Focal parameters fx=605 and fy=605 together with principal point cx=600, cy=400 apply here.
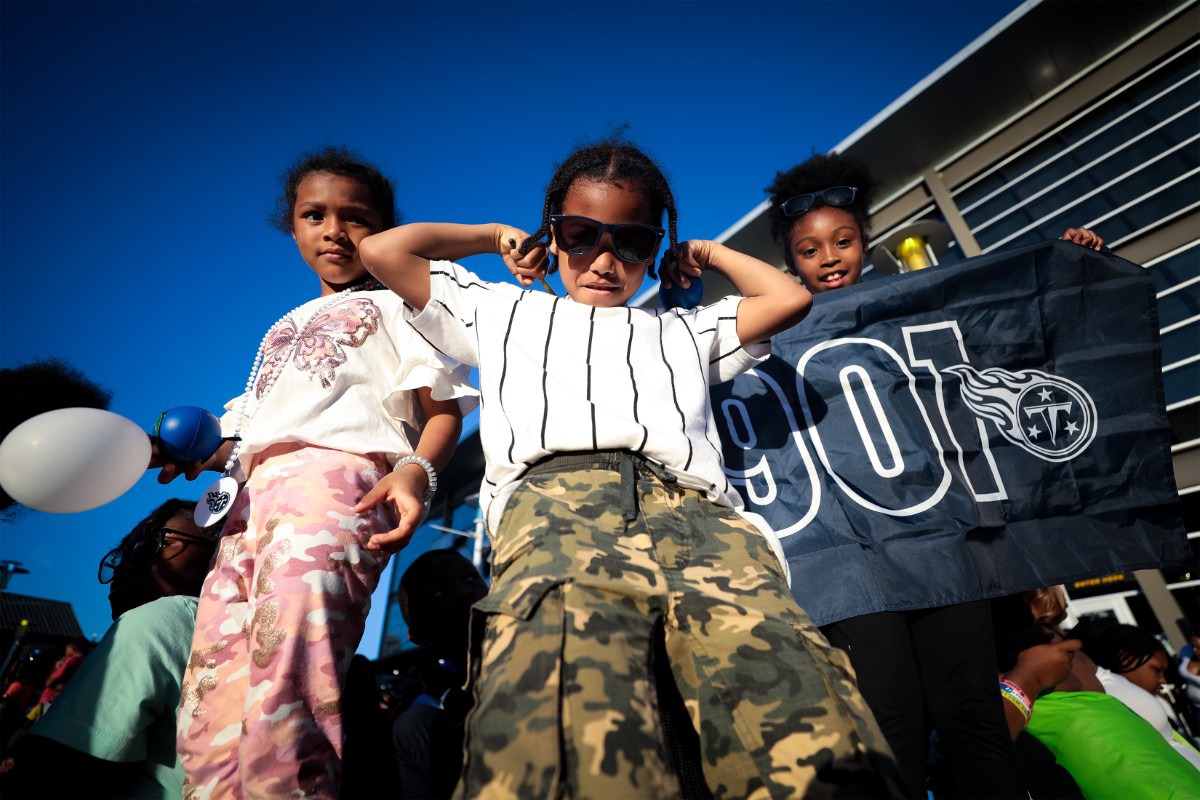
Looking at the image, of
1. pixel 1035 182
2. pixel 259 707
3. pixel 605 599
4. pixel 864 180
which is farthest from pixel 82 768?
pixel 1035 182

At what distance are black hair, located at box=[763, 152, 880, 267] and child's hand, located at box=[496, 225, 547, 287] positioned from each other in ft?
6.33

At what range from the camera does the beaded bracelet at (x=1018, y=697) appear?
7.88 feet

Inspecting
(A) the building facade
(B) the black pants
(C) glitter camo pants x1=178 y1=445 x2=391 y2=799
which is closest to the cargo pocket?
(C) glitter camo pants x1=178 y1=445 x2=391 y2=799

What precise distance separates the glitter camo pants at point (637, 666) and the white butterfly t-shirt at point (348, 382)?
71 centimetres

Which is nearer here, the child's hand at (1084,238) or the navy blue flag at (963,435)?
the navy blue flag at (963,435)

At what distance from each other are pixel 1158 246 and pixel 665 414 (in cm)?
1236

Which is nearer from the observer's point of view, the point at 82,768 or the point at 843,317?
the point at 82,768

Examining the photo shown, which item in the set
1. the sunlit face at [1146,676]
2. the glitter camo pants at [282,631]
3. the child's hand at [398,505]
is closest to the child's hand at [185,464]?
the glitter camo pants at [282,631]

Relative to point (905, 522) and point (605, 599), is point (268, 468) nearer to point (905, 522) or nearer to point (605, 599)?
point (605, 599)

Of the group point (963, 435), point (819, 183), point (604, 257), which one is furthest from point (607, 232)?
point (819, 183)

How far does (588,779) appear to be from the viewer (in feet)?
2.89

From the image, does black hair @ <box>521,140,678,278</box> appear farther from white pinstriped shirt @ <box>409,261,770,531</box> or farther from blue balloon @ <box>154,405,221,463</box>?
blue balloon @ <box>154,405,221,463</box>

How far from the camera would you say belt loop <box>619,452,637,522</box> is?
130cm

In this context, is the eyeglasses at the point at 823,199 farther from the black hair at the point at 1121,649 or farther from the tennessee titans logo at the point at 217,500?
the black hair at the point at 1121,649
